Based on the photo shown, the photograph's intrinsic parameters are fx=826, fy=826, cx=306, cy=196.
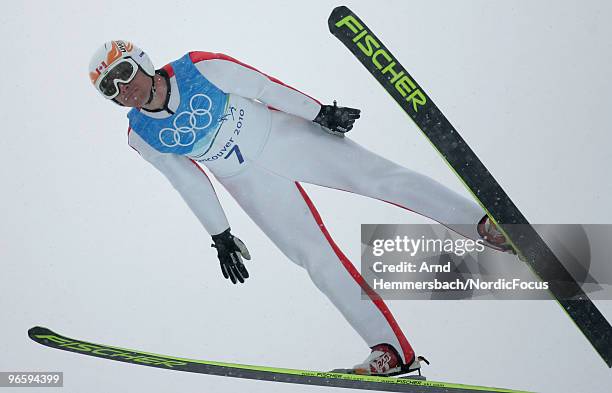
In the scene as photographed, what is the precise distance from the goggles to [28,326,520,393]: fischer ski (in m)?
1.14

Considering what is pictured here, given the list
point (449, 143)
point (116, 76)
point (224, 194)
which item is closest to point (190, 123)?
point (116, 76)

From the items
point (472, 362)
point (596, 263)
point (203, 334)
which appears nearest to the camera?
point (596, 263)

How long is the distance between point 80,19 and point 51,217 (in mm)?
1160

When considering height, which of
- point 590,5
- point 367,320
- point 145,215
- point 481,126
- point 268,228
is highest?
point 590,5

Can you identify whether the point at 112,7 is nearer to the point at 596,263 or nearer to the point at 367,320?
the point at 367,320

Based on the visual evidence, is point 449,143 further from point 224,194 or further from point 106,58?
point 224,194

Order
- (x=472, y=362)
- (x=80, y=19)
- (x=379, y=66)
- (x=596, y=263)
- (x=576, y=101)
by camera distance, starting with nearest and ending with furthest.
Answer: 1. (x=379, y=66)
2. (x=596, y=263)
3. (x=472, y=362)
4. (x=576, y=101)
5. (x=80, y=19)

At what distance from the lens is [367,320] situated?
126 inches

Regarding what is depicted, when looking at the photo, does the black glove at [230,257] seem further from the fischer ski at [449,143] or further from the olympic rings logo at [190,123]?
the fischer ski at [449,143]

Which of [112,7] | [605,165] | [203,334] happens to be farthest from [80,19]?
[605,165]

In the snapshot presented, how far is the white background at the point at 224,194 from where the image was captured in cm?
402

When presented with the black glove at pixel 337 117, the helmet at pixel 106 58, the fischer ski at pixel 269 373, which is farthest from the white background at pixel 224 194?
the helmet at pixel 106 58

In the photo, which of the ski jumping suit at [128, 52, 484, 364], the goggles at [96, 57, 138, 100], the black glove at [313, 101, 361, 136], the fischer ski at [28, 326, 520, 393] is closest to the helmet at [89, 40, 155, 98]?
the goggles at [96, 57, 138, 100]

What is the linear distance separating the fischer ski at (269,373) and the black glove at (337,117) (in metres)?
0.94
